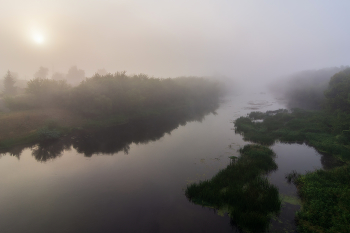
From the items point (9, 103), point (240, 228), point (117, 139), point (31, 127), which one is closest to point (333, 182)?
point (240, 228)

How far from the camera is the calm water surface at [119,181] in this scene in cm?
944

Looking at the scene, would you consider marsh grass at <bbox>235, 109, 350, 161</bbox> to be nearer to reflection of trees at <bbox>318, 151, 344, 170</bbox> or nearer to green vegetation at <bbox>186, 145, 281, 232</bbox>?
reflection of trees at <bbox>318, 151, 344, 170</bbox>

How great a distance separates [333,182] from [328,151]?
8.63 metres

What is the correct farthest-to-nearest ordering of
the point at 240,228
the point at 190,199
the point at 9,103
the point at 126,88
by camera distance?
the point at 126,88, the point at 9,103, the point at 190,199, the point at 240,228

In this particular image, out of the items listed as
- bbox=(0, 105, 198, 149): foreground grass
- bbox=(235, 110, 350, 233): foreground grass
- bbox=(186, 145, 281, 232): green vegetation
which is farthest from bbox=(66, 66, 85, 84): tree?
bbox=(186, 145, 281, 232): green vegetation

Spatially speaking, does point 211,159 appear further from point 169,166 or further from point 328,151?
point 328,151

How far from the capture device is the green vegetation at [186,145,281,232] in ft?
29.2

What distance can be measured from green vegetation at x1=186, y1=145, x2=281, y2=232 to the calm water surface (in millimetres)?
575

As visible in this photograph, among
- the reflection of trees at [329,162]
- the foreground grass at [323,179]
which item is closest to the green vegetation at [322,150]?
the foreground grass at [323,179]

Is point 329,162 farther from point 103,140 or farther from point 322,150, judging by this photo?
point 103,140

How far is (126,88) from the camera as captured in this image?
3941 cm

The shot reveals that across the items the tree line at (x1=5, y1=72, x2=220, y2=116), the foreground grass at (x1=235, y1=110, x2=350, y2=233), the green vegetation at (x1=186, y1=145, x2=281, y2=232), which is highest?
the tree line at (x1=5, y1=72, x2=220, y2=116)

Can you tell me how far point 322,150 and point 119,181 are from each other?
20.9 m

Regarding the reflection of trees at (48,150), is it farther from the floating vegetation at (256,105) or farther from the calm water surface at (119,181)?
the floating vegetation at (256,105)
